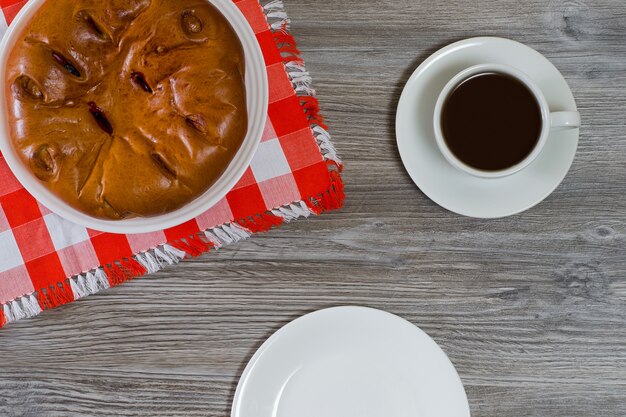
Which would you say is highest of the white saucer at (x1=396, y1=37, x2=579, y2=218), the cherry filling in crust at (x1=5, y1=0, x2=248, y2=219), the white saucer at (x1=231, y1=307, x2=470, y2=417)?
the cherry filling in crust at (x1=5, y1=0, x2=248, y2=219)

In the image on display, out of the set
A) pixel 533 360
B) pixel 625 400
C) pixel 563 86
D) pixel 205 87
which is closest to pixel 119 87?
pixel 205 87

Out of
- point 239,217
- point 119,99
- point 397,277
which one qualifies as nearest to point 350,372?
point 397,277

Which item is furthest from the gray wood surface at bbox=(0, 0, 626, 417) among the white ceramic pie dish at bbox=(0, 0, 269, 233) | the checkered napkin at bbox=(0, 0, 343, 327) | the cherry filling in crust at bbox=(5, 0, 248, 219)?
the cherry filling in crust at bbox=(5, 0, 248, 219)

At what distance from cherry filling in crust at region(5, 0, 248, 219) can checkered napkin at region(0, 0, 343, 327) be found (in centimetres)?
19

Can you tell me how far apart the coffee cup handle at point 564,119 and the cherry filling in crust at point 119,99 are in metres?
0.49

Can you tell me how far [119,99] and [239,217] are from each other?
295mm

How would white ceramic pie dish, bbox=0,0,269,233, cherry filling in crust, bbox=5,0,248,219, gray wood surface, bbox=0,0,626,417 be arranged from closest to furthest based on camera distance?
cherry filling in crust, bbox=5,0,248,219 < white ceramic pie dish, bbox=0,0,269,233 < gray wood surface, bbox=0,0,626,417

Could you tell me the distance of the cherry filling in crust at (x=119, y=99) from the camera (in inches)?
34.0

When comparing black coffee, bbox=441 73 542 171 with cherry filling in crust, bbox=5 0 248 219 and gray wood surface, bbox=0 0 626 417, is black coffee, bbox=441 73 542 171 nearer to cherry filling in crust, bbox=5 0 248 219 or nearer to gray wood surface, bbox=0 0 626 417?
gray wood surface, bbox=0 0 626 417

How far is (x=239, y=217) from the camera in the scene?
1.08 m

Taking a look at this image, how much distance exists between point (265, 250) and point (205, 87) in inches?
13.1

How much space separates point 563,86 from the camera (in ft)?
3.40

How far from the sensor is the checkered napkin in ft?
3.47

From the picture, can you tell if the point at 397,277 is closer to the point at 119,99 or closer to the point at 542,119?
the point at 542,119
